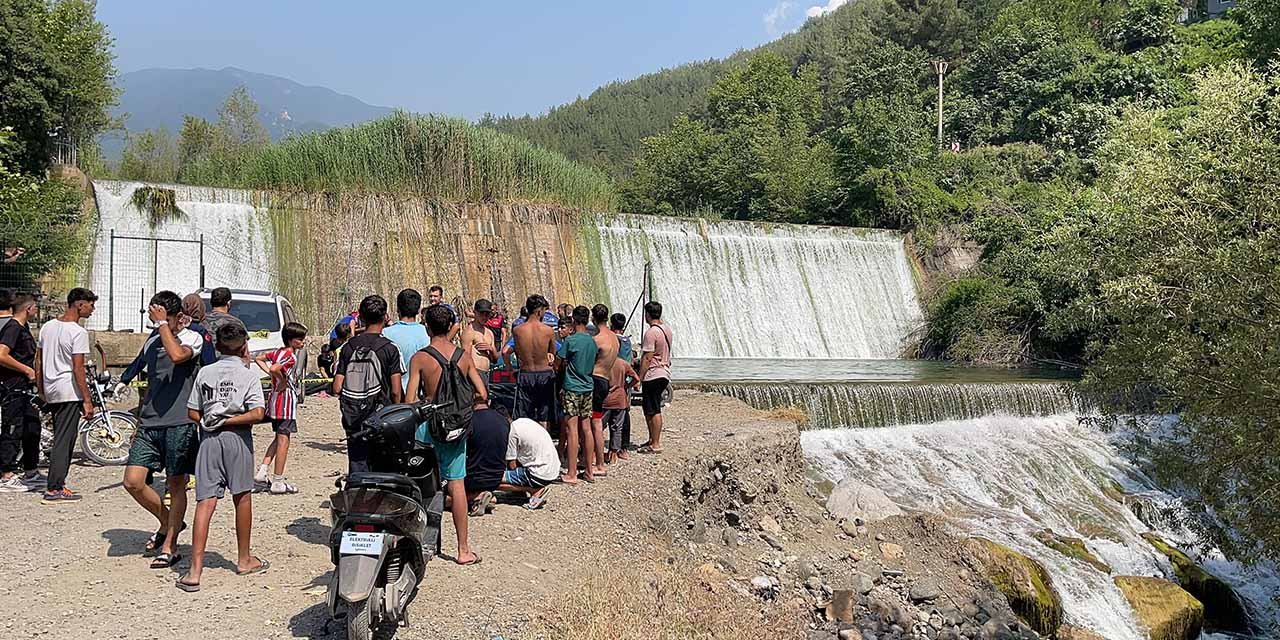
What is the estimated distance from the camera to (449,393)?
6113 mm

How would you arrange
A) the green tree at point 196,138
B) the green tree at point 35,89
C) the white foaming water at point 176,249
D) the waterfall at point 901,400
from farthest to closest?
the green tree at point 196,138 < the green tree at point 35,89 < the white foaming water at point 176,249 < the waterfall at point 901,400

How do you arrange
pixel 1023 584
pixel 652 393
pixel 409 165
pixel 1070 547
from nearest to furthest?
pixel 652 393 < pixel 1023 584 < pixel 1070 547 < pixel 409 165

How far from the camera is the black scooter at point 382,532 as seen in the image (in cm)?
455

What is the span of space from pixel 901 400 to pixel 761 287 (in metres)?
10.8

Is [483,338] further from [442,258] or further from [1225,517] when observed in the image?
[442,258]

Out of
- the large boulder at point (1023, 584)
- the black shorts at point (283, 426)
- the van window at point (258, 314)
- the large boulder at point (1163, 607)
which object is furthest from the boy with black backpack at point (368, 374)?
the large boulder at point (1163, 607)

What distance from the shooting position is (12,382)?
7.57 m

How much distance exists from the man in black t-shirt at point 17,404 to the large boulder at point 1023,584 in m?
9.14

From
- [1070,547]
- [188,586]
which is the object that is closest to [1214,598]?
[1070,547]

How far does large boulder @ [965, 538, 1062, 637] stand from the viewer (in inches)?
380

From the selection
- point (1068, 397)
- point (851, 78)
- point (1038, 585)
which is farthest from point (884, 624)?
point (851, 78)

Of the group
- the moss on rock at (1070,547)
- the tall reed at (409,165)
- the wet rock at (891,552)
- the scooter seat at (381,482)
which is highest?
the tall reed at (409,165)

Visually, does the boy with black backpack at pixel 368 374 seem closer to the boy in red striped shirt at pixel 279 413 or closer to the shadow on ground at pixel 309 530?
the shadow on ground at pixel 309 530

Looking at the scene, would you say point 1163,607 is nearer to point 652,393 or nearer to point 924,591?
point 924,591
